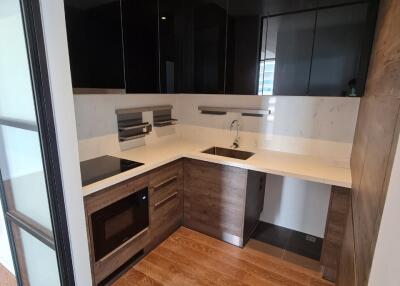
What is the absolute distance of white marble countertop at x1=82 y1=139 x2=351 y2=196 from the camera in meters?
1.63

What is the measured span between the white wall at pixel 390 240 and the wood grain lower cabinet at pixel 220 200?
1.41 metres

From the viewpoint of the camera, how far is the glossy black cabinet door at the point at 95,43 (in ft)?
4.61

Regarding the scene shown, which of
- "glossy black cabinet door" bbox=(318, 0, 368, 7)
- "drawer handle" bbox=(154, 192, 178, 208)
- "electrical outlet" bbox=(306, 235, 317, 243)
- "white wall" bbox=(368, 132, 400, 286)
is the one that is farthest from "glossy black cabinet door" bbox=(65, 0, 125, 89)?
"electrical outlet" bbox=(306, 235, 317, 243)

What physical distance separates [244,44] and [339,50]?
0.71 metres

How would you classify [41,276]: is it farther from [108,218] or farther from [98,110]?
[98,110]

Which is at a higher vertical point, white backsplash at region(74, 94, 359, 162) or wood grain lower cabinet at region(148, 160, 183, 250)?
white backsplash at region(74, 94, 359, 162)

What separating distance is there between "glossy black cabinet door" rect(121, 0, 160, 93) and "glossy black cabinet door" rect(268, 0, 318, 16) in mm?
957

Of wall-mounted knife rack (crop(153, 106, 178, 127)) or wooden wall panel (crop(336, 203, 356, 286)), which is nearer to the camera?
wooden wall panel (crop(336, 203, 356, 286))

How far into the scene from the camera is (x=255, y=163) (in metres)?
1.96

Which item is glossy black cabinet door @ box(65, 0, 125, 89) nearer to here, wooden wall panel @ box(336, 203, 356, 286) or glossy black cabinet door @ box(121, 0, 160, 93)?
glossy black cabinet door @ box(121, 0, 160, 93)

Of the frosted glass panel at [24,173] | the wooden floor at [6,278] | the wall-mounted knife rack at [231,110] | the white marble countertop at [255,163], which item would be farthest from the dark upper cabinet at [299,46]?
the wooden floor at [6,278]

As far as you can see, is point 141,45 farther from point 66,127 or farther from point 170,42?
point 66,127

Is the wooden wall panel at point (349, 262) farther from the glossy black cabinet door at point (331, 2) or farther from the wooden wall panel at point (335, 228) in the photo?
the glossy black cabinet door at point (331, 2)

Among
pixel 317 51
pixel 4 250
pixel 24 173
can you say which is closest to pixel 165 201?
pixel 24 173
